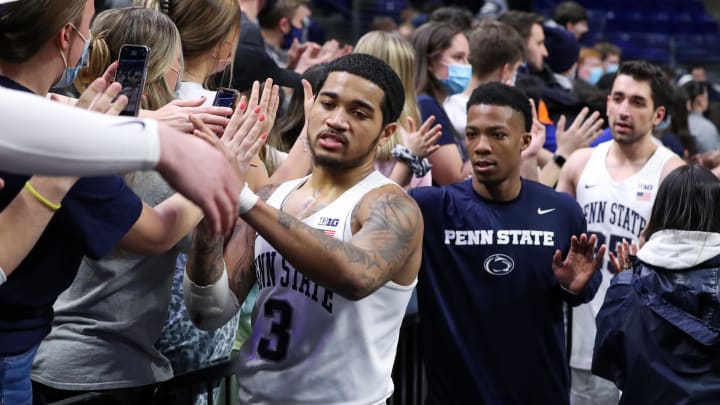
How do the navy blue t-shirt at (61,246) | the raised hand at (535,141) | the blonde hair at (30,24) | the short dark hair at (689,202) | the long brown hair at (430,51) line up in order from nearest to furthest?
1. the blonde hair at (30,24)
2. the navy blue t-shirt at (61,246)
3. the short dark hair at (689,202)
4. the raised hand at (535,141)
5. the long brown hair at (430,51)

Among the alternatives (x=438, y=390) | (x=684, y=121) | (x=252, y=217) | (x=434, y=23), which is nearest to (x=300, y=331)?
(x=252, y=217)

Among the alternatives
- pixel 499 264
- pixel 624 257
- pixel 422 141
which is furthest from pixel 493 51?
pixel 499 264

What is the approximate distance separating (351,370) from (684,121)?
6.54 meters

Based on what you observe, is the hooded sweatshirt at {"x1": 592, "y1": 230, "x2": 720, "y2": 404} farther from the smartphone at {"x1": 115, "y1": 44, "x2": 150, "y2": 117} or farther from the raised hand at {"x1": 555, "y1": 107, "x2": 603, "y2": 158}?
the raised hand at {"x1": 555, "y1": 107, "x2": 603, "y2": 158}

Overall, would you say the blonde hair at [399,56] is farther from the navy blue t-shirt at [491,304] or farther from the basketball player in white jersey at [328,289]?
the basketball player in white jersey at [328,289]

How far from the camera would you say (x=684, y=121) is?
344 inches

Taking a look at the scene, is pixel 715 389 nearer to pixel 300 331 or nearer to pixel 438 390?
pixel 438 390

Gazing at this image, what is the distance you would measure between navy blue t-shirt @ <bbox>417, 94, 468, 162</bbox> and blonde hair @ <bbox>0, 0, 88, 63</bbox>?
10.1 feet

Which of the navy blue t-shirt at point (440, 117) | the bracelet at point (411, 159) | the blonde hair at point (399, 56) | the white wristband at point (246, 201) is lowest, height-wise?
the white wristband at point (246, 201)

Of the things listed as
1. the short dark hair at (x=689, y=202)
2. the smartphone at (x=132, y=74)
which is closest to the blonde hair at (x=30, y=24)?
the smartphone at (x=132, y=74)

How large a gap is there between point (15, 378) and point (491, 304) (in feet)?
6.68

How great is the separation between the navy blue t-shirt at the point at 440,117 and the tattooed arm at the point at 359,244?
229cm

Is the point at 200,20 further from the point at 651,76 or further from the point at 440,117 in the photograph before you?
the point at 651,76

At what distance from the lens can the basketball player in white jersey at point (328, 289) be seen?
299 cm
